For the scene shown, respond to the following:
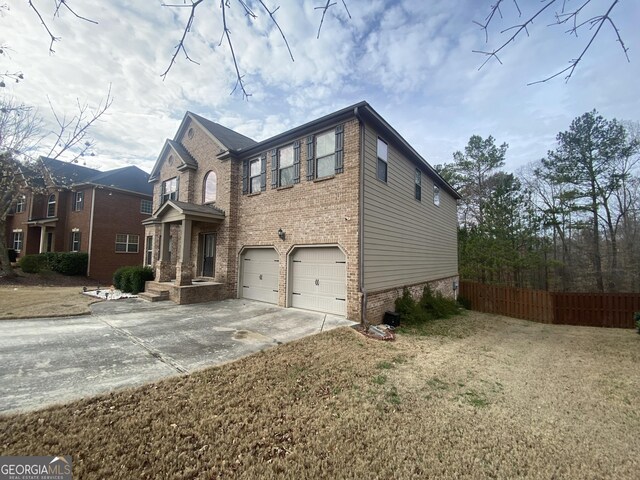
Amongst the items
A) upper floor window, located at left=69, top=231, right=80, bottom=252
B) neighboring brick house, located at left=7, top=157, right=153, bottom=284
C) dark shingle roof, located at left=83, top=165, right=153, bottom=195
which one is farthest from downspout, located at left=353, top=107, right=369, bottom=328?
upper floor window, located at left=69, top=231, right=80, bottom=252

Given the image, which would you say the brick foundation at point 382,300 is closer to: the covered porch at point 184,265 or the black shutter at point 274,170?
the black shutter at point 274,170

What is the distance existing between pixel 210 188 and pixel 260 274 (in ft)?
17.0

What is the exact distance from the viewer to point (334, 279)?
8367 millimetres

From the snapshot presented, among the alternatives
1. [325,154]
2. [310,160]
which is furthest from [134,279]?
[325,154]

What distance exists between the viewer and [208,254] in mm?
12664

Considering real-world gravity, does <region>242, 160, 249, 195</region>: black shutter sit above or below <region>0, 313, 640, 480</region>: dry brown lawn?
above

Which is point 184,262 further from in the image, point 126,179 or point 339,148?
point 126,179

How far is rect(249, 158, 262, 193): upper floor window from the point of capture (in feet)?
35.8

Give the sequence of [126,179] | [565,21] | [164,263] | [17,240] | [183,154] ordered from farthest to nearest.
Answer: [17,240] → [126,179] → [183,154] → [164,263] → [565,21]

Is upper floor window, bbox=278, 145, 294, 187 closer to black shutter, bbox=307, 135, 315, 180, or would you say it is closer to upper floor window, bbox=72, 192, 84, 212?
black shutter, bbox=307, 135, 315, 180

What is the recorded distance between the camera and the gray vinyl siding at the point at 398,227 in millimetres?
8234

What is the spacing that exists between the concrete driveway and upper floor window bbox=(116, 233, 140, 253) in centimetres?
1322

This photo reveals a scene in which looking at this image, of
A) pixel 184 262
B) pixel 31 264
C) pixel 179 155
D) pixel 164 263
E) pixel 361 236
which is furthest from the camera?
pixel 31 264

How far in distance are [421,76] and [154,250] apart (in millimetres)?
14619
